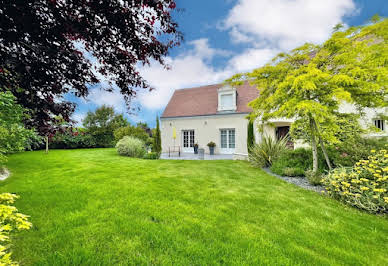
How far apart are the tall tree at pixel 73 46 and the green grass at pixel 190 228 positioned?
1769 millimetres

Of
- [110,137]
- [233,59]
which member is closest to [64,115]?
[233,59]

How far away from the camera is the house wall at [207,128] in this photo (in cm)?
1469

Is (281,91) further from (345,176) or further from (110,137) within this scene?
(110,137)

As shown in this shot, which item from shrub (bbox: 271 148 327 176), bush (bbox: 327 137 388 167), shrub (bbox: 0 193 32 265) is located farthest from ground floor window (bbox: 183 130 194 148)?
shrub (bbox: 0 193 32 265)

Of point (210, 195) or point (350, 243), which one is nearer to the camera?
point (350, 243)

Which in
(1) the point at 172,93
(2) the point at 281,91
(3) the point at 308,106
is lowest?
(3) the point at 308,106

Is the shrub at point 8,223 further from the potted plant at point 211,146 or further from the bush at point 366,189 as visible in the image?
the potted plant at point 211,146

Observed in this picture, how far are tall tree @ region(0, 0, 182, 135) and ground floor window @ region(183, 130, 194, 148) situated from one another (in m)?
13.3

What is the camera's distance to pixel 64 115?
3340 mm

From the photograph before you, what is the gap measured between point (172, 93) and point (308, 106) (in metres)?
16.8

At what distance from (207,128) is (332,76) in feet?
36.5

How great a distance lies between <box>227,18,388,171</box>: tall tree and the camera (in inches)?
181

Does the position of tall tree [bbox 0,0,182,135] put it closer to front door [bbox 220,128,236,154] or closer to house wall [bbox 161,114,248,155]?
house wall [bbox 161,114,248,155]

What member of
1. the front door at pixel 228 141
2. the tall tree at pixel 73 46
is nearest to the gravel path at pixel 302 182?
the tall tree at pixel 73 46
